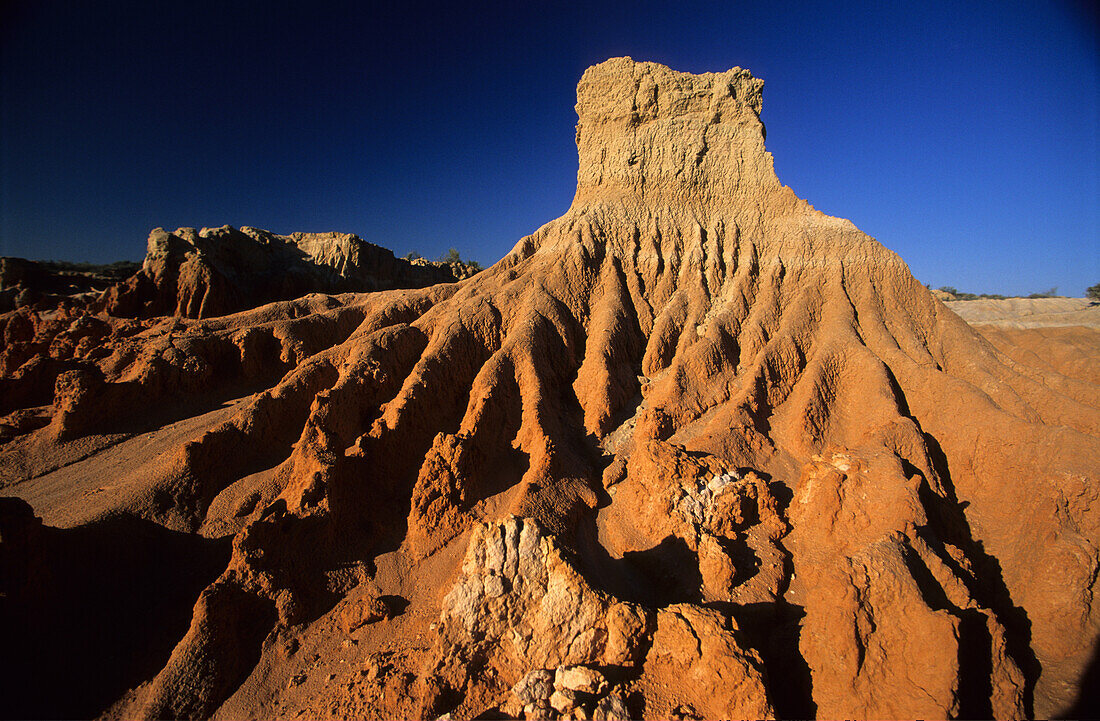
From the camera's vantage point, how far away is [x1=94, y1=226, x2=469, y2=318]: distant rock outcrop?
26.0 meters

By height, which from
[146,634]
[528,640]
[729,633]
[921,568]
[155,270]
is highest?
[155,270]

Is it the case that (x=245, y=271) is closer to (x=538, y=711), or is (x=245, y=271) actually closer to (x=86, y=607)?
(x=86, y=607)

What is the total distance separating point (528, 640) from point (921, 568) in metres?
8.95

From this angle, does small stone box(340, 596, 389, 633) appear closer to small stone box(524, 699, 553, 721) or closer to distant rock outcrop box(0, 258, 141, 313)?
small stone box(524, 699, 553, 721)

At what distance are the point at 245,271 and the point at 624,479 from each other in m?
37.6

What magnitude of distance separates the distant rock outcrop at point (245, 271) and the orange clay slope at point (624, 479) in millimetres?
4049

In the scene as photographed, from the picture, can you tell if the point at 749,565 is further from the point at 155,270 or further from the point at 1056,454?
the point at 155,270

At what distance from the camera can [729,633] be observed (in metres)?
7.64

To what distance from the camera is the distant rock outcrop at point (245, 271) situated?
85.4ft

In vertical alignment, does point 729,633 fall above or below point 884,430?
below

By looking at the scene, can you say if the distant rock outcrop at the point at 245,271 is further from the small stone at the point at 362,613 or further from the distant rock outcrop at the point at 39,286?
the small stone at the point at 362,613

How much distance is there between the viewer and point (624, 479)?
14.6 metres

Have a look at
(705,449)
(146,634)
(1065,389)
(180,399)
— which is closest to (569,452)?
(705,449)

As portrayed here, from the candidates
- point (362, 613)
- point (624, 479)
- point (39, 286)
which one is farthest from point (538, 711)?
point (39, 286)
